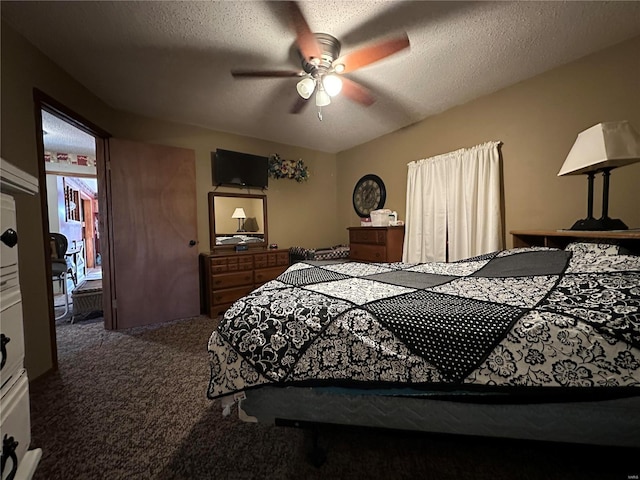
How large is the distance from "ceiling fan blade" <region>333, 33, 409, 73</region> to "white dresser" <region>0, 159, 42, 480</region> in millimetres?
1784

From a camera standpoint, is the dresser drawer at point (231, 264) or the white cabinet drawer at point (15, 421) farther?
the dresser drawer at point (231, 264)

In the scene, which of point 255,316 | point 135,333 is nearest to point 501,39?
point 255,316

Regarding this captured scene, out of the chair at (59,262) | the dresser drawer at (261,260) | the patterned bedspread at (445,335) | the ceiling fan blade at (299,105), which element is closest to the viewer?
the patterned bedspread at (445,335)

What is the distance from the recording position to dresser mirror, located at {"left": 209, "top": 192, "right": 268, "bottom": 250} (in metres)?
3.30

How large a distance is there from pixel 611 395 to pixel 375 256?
2.44 m

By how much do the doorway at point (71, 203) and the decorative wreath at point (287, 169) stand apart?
2094 mm

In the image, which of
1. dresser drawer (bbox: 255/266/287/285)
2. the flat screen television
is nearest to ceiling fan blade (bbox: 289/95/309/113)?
the flat screen television

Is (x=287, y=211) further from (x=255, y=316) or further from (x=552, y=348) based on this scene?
(x=552, y=348)

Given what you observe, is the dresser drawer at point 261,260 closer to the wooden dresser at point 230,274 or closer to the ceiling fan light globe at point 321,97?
the wooden dresser at point 230,274

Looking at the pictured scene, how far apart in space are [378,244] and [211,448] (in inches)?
99.5

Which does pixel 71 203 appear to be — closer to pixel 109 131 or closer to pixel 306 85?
pixel 109 131

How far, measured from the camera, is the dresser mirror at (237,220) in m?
3.30

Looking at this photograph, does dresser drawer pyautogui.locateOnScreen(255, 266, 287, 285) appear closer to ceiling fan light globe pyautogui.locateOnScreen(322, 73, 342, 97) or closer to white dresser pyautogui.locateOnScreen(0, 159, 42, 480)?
ceiling fan light globe pyautogui.locateOnScreen(322, 73, 342, 97)

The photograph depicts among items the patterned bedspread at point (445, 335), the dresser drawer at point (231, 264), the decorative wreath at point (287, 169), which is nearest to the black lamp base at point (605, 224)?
the patterned bedspread at point (445, 335)
